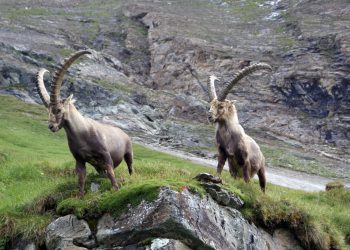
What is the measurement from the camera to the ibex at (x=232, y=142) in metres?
19.0

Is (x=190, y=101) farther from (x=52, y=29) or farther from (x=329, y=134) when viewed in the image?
(x=52, y=29)

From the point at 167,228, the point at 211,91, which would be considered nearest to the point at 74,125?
the point at 167,228

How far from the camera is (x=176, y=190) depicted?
1498 cm

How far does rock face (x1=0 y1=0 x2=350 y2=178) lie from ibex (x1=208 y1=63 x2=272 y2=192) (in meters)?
75.3

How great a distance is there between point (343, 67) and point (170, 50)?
45.0m

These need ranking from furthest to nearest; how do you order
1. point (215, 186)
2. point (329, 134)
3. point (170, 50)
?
point (170, 50)
point (329, 134)
point (215, 186)

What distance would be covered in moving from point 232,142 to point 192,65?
135m

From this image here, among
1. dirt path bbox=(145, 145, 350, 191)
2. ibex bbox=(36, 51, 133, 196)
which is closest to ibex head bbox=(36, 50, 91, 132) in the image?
ibex bbox=(36, 51, 133, 196)

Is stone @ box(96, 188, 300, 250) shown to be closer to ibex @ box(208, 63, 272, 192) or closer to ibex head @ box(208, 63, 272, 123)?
ibex @ box(208, 63, 272, 192)

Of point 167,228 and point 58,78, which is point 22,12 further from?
point 167,228

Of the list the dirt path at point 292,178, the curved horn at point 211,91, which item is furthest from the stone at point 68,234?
the dirt path at point 292,178

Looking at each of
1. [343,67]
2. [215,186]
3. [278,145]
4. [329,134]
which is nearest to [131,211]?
[215,186]

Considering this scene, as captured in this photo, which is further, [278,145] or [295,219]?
[278,145]

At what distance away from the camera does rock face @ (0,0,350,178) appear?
122 m
